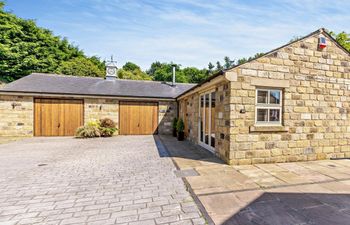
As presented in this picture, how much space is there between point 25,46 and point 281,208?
2932cm

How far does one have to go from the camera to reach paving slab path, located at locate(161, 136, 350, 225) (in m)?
2.77

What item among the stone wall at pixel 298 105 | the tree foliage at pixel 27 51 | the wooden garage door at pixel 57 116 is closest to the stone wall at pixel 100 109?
the wooden garage door at pixel 57 116

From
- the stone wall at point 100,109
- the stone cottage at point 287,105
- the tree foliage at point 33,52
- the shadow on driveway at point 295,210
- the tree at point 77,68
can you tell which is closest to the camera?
the shadow on driveway at point 295,210

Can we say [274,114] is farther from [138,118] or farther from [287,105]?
[138,118]

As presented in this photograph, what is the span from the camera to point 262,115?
5.88 metres

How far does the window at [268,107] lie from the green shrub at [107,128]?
9.00 m

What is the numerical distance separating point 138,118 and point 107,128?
221 cm

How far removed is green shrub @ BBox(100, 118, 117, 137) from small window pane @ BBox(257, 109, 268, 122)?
9032 mm

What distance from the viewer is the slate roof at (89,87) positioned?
38.1 feet

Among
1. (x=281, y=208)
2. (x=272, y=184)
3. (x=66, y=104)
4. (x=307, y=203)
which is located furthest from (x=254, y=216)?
(x=66, y=104)

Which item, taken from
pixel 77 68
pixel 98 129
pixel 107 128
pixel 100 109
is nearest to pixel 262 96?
pixel 107 128

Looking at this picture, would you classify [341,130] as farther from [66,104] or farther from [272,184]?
[66,104]

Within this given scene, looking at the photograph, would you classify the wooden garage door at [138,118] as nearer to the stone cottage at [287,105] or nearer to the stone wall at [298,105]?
the stone cottage at [287,105]

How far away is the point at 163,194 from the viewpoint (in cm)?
355
